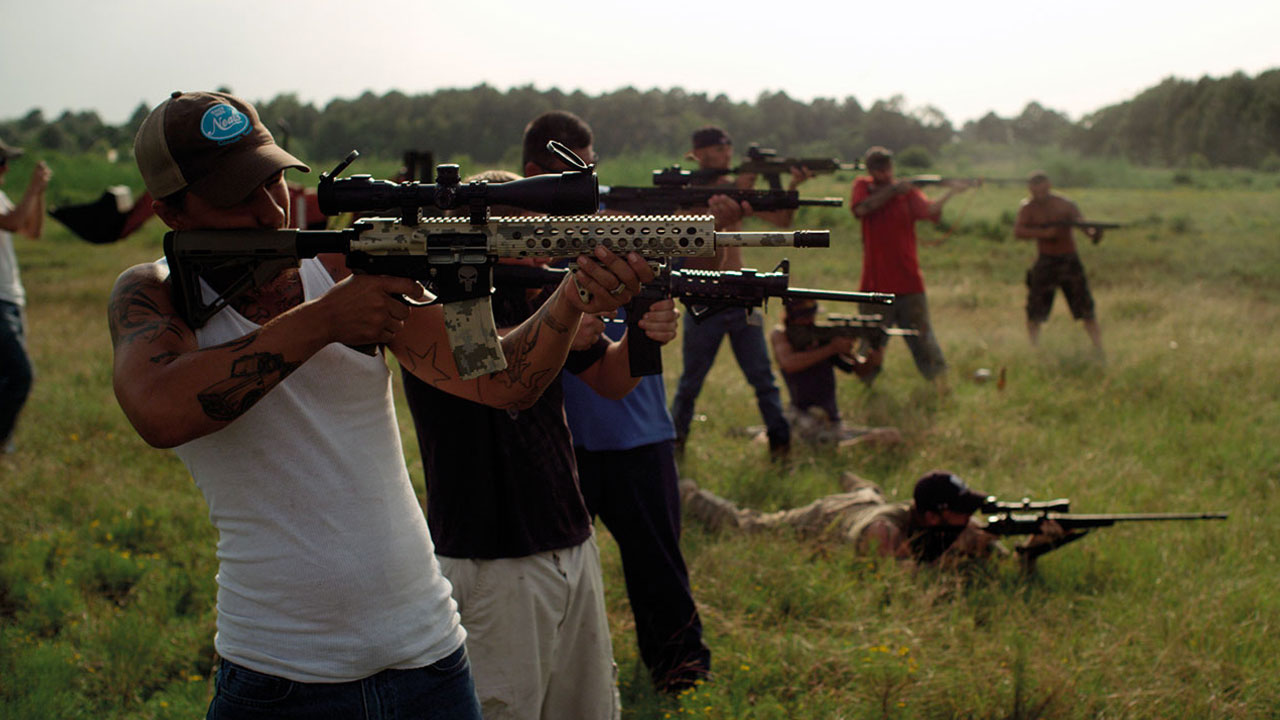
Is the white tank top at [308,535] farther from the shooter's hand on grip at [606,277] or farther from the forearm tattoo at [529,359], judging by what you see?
the shooter's hand on grip at [606,277]

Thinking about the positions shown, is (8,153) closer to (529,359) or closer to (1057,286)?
(529,359)

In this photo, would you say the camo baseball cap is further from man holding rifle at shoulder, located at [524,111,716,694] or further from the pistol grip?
man holding rifle at shoulder, located at [524,111,716,694]

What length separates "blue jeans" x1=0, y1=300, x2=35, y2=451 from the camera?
6340mm

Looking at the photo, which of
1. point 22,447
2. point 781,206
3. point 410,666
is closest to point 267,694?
point 410,666

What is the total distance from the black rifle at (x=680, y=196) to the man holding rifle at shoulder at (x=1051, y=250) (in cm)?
540

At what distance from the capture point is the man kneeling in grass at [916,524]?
4.91m

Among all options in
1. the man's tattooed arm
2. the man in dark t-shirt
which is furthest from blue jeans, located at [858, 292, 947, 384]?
the man's tattooed arm

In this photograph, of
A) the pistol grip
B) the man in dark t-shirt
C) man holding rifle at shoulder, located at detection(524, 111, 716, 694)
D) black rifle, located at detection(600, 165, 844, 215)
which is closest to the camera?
the man in dark t-shirt

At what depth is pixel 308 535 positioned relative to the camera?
6.38ft

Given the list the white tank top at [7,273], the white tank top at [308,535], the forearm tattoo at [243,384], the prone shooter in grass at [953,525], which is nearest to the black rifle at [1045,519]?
the prone shooter in grass at [953,525]

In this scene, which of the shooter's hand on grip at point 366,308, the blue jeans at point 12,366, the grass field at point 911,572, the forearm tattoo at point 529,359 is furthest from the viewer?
the blue jeans at point 12,366

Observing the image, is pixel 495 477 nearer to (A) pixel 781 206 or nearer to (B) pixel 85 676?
(B) pixel 85 676

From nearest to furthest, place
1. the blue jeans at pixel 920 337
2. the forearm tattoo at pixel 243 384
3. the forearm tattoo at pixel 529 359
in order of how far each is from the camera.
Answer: the forearm tattoo at pixel 243 384
the forearm tattoo at pixel 529 359
the blue jeans at pixel 920 337

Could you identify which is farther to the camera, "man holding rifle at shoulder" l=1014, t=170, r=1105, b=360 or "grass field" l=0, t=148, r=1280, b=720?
"man holding rifle at shoulder" l=1014, t=170, r=1105, b=360
